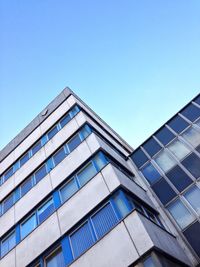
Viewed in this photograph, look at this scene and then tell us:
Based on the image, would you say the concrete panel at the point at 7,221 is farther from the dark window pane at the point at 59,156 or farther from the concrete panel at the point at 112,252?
the concrete panel at the point at 112,252

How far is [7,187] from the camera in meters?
21.0

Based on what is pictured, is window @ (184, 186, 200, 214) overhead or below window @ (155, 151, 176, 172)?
below

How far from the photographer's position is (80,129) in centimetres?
1869

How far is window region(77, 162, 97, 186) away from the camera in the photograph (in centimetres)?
1516

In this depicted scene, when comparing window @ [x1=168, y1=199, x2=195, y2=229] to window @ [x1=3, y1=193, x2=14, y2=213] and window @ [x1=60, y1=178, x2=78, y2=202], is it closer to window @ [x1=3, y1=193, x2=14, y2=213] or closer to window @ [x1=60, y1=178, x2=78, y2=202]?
window @ [x1=60, y1=178, x2=78, y2=202]

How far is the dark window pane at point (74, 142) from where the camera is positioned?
18000 millimetres

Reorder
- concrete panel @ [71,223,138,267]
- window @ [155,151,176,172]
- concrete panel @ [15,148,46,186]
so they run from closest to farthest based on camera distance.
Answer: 1. concrete panel @ [71,223,138,267]
2. window @ [155,151,176,172]
3. concrete panel @ [15,148,46,186]

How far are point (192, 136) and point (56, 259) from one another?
9957 mm

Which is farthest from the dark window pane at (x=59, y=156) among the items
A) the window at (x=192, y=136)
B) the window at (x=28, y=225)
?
the window at (x=192, y=136)

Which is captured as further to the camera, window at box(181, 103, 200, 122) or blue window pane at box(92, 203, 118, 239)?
window at box(181, 103, 200, 122)

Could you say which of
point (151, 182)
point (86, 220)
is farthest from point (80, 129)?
point (86, 220)

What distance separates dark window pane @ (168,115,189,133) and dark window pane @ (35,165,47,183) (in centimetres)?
872

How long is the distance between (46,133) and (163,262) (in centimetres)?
1410

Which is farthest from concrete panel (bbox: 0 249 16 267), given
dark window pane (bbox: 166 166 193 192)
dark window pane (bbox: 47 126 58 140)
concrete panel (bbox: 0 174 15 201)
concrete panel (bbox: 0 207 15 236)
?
dark window pane (bbox: 166 166 193 192)
